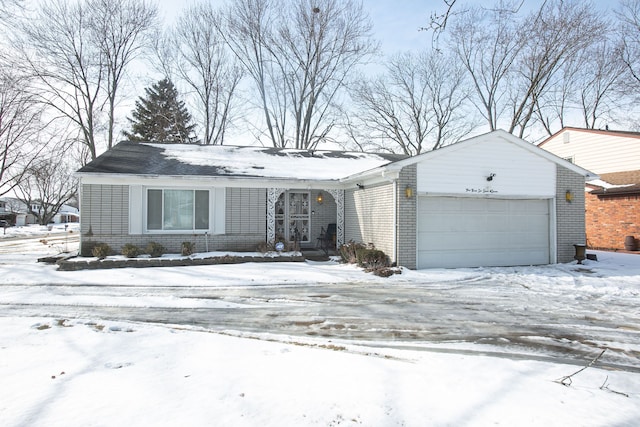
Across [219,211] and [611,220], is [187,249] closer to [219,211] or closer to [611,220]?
[219,211]

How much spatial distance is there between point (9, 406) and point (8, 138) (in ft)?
95.0

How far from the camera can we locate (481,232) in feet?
35.5

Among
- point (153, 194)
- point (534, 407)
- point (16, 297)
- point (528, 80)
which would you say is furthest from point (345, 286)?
point (528, 80)

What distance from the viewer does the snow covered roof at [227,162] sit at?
1166 centimetres

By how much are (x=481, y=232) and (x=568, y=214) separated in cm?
300

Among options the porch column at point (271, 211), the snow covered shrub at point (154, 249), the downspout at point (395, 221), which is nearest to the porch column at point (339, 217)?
the porch column at point (271, 211)

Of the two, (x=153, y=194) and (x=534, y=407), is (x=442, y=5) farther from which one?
(x=153, y=194)

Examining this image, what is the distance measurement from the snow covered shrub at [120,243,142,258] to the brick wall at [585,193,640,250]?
57.2 ft

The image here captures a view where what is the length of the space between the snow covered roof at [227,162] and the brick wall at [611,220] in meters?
8.80

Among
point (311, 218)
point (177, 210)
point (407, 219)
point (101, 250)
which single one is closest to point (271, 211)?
point (311, 218)

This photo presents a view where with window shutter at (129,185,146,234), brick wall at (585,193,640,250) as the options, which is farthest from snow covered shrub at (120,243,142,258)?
brick wall at (585,193,640,250)

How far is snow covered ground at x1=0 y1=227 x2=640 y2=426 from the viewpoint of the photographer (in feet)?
9.10

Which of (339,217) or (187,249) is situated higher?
(339,217)

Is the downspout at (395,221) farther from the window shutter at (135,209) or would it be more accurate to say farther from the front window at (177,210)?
the window shutter at (135,209)
